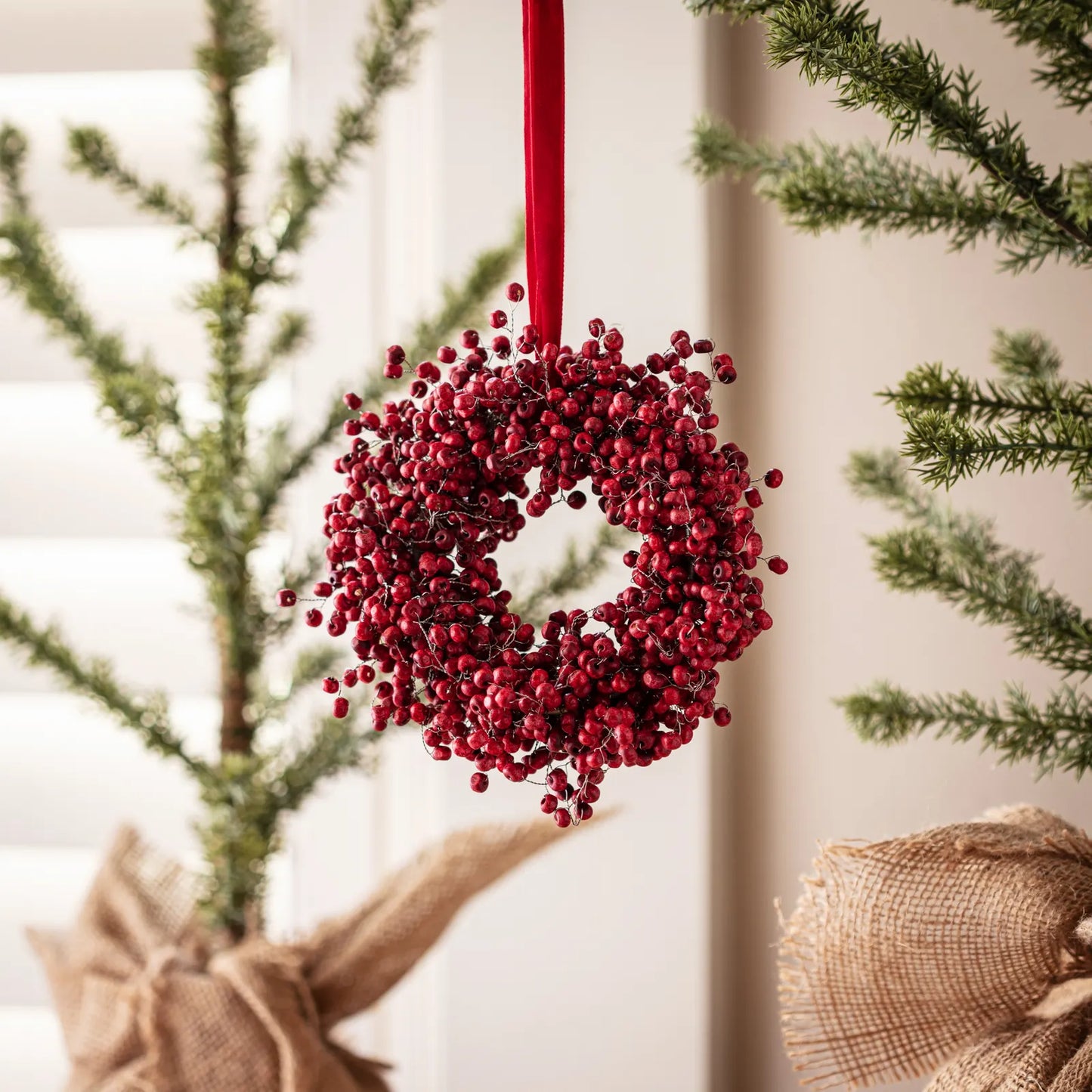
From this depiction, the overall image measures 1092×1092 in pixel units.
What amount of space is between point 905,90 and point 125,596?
1.04 m

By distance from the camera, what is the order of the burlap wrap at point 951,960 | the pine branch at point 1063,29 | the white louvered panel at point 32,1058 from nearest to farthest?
the pine branch at point 1063,29 → the burlap wrap at point 951,960 → the white louvered panel at point 32,1058

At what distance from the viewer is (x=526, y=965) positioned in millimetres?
1102

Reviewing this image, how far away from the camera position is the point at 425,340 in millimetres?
871

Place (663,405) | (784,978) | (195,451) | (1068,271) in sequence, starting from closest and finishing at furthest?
(663,405) → (784,978) → (195,451) → (1068,271)

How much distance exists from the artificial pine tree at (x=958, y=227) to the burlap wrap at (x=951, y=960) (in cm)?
8

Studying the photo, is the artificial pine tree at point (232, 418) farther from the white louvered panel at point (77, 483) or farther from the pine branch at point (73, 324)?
the white louvered panel at point (77, 483)

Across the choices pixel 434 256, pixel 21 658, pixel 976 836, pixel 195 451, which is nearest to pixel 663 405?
pixel 976 836

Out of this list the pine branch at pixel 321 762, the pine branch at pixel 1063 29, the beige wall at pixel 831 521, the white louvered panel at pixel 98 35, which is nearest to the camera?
the pine branch at pixel 1063 29

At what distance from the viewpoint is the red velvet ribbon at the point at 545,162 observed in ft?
1.97

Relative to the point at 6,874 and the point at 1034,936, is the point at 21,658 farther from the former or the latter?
the point at 1034,936

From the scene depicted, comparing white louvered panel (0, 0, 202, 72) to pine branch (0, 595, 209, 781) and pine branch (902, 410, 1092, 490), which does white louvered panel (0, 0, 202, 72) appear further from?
pine branch (902, 410, 1092, 490)

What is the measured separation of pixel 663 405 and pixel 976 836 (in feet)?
1.09

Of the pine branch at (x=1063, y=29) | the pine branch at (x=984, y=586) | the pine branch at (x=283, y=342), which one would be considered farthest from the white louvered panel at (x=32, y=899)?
the pine branch at (x=1063, y=29)

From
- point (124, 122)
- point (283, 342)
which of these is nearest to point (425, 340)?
point (283, 342)
